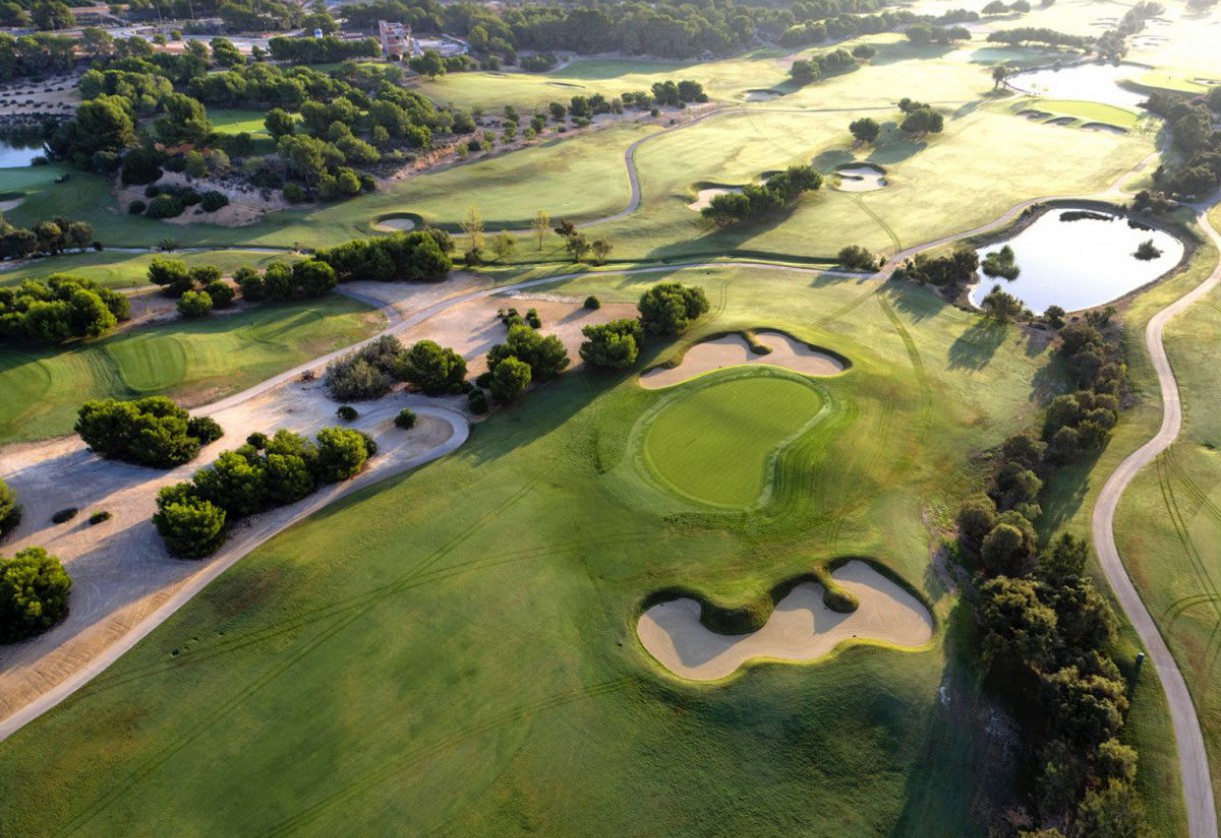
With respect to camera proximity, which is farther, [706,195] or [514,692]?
[706,195]

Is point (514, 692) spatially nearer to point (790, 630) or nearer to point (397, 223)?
point (790, 630)

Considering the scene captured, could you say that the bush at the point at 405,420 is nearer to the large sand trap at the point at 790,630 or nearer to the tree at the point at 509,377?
the tree at the point at 509,377

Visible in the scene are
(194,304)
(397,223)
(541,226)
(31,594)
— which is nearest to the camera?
(31,594)

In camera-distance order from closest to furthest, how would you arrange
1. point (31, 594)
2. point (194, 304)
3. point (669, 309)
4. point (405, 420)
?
1. point (31, 594)
2. point (405, 420)
3. point (669, 309)
4. point (194, 304)

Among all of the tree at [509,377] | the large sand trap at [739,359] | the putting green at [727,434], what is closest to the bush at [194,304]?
the tree at [509,377]

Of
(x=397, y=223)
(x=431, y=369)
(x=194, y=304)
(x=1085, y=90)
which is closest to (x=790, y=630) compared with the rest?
(x=431, y=369)

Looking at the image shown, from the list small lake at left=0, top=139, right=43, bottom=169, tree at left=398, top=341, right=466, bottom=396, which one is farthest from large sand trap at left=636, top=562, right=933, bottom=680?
small lake at left=0, top=139, right=43, bottom=169

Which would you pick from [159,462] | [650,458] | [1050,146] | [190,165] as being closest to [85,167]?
[190,165]
